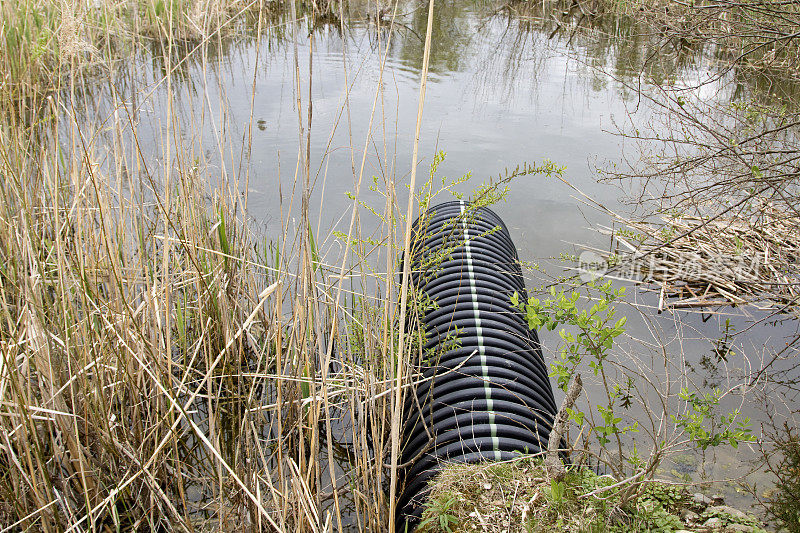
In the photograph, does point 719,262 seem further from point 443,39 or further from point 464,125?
point 443,39

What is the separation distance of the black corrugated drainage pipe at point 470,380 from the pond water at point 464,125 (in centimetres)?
58

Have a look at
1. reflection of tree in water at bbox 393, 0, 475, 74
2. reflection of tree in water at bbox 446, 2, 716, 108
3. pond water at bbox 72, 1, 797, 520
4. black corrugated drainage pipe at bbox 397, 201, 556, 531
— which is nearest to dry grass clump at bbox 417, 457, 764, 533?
black corrugated drainage pipe at bbox 397, 201, 556, 531

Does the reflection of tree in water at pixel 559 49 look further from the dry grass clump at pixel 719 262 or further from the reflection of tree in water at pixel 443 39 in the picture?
the dry grass clump at pixel 719 262

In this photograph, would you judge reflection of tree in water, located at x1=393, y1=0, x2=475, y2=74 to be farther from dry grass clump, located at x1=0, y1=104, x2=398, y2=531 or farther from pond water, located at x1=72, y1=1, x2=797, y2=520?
dry grass clump, located at x1=0, y1=104, x2=398, y2=531

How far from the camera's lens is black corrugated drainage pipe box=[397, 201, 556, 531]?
2078 millimetres

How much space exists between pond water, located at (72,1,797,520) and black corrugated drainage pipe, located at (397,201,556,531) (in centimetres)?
58

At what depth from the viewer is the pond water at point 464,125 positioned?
→ 348 centimetres

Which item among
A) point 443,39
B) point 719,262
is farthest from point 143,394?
point 443,39

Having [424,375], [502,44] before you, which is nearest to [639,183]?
[424,375]

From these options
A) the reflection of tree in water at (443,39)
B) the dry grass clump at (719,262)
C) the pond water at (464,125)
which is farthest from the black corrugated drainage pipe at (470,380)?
the reflection of tree in water at (443,39)

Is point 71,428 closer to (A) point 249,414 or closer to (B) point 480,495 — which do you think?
(A) point 249,414

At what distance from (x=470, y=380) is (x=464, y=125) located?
4382mm

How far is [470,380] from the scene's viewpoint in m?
2.31

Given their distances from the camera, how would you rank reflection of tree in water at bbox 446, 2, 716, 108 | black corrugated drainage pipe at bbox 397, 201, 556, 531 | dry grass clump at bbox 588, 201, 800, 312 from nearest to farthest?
black corrugated drainage pipe at bbox 397, 201, 556, 531, dry grass clump at bbox 588, 201, 800, 312, reflection of tree in water at bbox 446, 2, 716, 108
